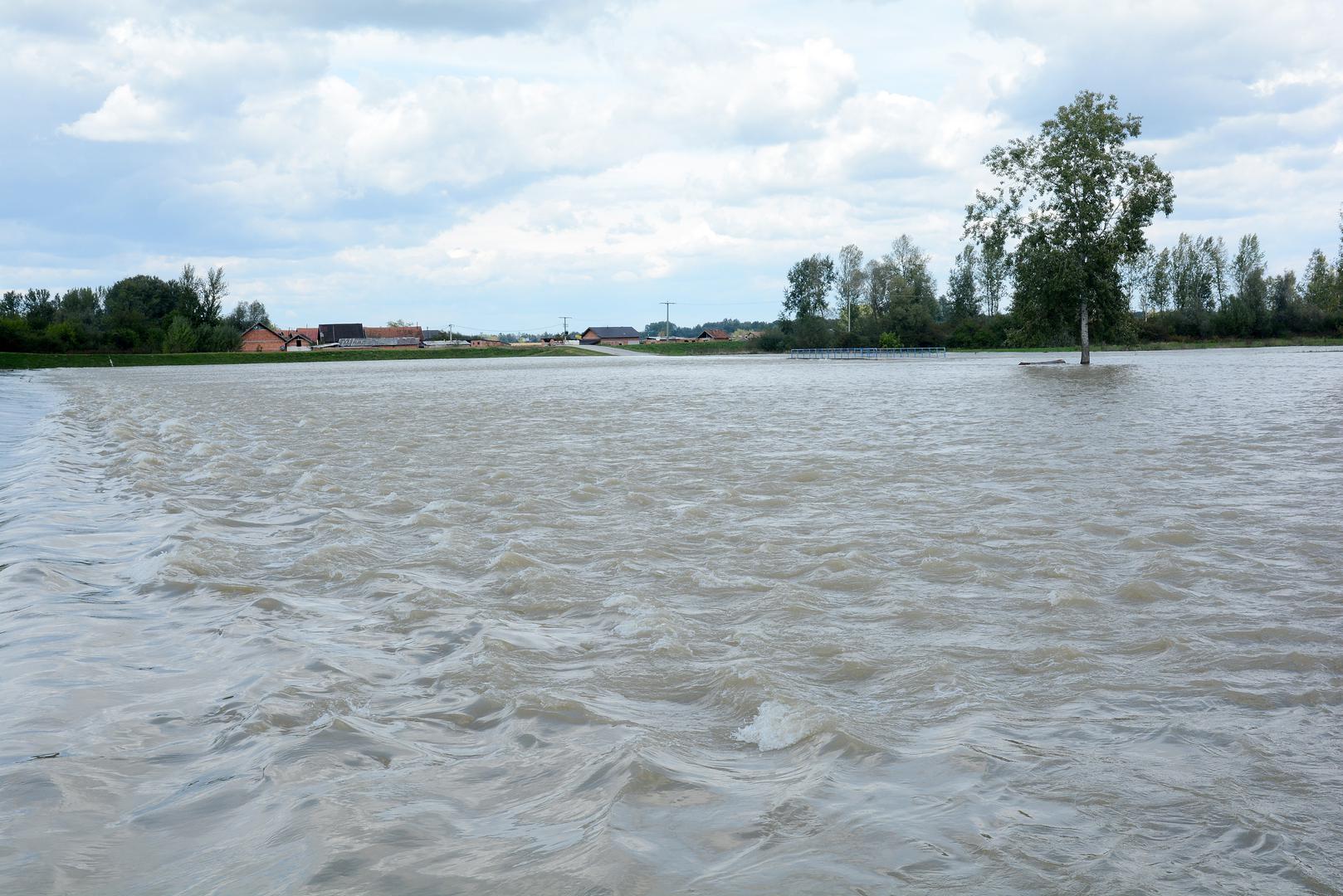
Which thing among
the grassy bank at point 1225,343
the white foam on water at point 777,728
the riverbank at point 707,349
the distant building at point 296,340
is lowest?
the white foam on water at point 777,728

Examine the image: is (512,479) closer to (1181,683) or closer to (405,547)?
(405,547)

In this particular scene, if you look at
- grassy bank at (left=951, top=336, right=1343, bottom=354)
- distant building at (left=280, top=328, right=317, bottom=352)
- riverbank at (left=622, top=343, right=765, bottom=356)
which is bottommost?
grassy bank at (left=951, top=336, right=1343, bottom=354)

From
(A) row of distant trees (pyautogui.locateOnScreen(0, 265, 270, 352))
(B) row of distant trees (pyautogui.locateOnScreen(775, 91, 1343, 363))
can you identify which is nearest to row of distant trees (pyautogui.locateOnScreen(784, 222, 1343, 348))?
(B) row of distant trees (pyautogui.locateOnScreen(775, 91, 1343, 363))

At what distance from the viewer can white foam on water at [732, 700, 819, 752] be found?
3873 mm

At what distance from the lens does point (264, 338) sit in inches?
5285

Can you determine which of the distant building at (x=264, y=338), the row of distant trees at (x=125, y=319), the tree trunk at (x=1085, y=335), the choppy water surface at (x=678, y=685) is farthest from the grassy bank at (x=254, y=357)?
the choppy water surface at (x=678, y=685)

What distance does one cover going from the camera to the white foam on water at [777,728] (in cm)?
387

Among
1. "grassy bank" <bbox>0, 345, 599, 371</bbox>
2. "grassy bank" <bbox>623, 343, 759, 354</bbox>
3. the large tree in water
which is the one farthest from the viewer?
"grassy bank" <bbox>623, 343, 759, 354</bbox>

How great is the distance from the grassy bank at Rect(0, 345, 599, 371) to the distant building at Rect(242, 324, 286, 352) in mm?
23754

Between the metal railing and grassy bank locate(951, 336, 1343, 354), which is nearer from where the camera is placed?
grassy bank locate(951, 336, 1343, 354)

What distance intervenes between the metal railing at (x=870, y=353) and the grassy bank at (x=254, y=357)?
2887cm

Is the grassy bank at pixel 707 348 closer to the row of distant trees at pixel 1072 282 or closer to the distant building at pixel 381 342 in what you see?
the row of distant trees at pixel 1072 282

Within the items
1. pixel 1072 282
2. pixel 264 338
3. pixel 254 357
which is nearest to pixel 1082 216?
pixel 1072 282

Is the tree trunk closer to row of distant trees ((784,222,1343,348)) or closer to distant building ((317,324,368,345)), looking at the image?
row of distant trees ((784,222,1343,348))
